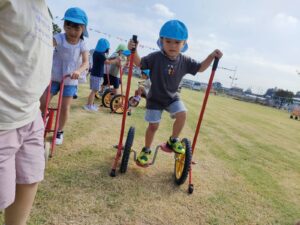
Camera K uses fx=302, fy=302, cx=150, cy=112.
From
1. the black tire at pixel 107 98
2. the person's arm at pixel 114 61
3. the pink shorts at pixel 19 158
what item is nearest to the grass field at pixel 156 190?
the pink shorts at pixel 19 158

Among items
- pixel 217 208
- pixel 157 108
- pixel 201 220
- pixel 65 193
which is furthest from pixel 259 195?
pixel 65 193

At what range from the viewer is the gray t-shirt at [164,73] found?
144 inches

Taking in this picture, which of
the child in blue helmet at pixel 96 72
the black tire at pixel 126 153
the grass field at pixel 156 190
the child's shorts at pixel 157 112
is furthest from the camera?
the child in blue helmet at pixel 96 72

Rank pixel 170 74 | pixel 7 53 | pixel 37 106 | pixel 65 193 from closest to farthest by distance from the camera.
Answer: pixel 7 53, pixel 37 106, pixel 65 193, pixel 170 74

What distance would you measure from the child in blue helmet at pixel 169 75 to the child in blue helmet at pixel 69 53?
86 cm

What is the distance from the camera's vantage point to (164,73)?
3666 mm

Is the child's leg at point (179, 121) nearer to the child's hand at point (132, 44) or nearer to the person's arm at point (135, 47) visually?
the person's arm at point (135, 47)

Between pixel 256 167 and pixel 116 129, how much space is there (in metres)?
2.63

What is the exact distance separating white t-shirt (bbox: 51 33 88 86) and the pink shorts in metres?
2.37

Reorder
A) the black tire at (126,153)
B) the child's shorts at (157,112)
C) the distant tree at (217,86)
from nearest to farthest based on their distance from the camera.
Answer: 1. the black tire at (126,153)
2. the child's shorts at (157,112)
3. the distant tree at (217,86)

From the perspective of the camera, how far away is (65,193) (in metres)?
2.89

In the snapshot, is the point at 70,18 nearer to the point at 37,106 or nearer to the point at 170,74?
the point at 170,74

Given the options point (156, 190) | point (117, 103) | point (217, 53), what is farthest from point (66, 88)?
point (117, 103)

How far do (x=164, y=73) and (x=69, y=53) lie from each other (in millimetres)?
1308
